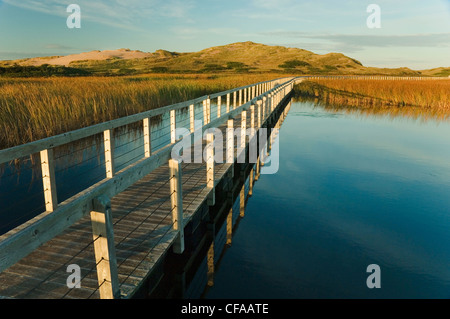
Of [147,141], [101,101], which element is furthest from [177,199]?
[101,101]

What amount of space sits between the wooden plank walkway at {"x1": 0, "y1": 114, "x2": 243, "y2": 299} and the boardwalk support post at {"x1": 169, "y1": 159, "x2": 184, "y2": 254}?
167mm

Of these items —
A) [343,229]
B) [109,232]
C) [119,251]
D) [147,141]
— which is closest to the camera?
[109,232]

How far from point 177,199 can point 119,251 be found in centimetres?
102

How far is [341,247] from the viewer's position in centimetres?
627

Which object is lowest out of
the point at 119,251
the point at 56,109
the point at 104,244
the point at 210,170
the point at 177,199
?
the point at 119,251

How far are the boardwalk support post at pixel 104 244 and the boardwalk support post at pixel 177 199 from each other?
1.66 meters

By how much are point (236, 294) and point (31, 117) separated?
9068mm

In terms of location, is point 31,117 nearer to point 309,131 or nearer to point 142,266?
point 142,266

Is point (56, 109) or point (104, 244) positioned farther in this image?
point (56, 109)

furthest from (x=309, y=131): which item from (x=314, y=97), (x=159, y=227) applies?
(x=314, y=97)

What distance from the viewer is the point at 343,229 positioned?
703 centimetres

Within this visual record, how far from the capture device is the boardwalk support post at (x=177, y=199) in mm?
4625

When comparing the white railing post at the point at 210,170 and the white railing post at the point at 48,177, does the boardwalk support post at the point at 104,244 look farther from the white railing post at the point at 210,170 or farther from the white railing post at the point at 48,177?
the white railing post at the point at 210,170

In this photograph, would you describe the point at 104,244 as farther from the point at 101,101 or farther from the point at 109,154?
the point at 101,101
